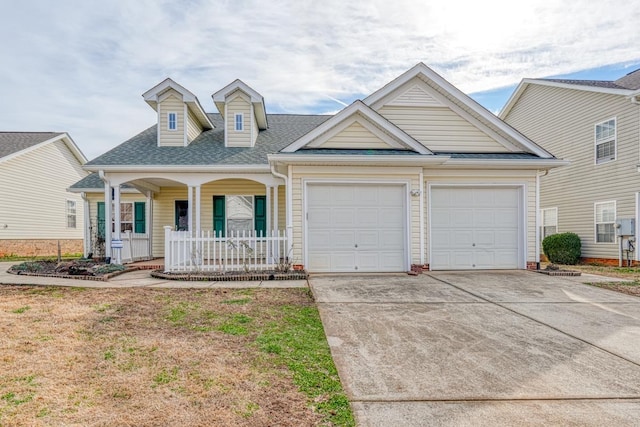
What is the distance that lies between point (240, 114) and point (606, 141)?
43.3ft

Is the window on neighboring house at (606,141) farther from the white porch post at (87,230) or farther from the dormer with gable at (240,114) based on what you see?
the white porch post at (87,230)

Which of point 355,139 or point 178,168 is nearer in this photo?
point 355,139

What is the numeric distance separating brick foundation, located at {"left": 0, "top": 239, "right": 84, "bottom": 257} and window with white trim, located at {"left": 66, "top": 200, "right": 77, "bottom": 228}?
94 centimetres

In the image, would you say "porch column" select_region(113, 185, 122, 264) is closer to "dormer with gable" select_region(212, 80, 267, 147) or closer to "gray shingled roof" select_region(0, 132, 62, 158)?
"dormer with gable" select_region(212, 80, 267, 147)

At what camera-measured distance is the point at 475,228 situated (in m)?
10.6

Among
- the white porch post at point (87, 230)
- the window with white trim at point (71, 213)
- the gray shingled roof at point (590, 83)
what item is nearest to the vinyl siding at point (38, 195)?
the window with white trim at point (71, 213)

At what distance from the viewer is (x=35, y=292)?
7207 millimetres

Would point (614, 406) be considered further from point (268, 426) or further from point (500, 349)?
point (268, 426)

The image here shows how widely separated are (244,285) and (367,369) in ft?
15.8

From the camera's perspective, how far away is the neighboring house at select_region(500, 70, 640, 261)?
13359 millimetres

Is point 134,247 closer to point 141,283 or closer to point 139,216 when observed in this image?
point 139,216

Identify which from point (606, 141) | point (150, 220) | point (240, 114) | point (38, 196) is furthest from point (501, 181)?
point (38, 196)

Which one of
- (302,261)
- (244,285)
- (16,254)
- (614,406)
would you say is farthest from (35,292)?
(16,254)

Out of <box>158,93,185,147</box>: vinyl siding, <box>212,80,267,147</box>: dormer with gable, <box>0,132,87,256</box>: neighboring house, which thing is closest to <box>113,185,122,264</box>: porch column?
<box>158,93,185,147</box>: vinyl siding
